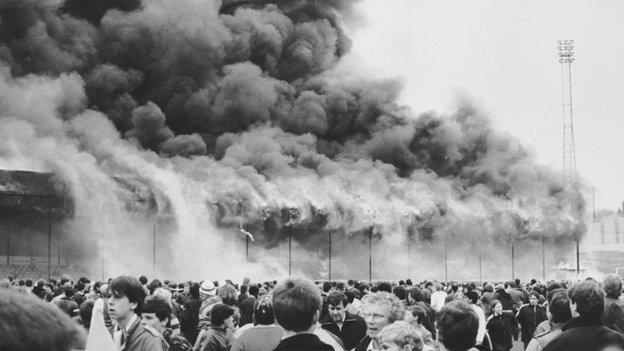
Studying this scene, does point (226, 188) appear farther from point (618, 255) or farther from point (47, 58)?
point (618, 255)

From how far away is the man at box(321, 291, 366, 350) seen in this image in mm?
12906

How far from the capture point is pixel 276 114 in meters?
90.1

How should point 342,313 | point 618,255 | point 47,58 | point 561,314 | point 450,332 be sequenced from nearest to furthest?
point 450,332, point 561,314, point 342,313, point 47,58, point 618,255

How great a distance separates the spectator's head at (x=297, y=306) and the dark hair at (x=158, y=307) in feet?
14.1

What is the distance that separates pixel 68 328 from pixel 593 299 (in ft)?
19.5

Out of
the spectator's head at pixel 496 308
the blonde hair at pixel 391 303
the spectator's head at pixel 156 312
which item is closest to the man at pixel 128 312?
the blonde hair at pixel 391 303

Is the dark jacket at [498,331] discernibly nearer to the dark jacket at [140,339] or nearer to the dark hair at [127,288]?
the dark hair at [127,288]

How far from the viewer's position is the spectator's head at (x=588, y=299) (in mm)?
7602

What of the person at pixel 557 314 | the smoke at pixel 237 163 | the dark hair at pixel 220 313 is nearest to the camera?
the person at pixel 557 314

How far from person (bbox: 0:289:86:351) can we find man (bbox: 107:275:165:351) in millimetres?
5101

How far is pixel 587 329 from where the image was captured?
276 inches

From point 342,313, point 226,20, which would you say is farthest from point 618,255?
point 342,313

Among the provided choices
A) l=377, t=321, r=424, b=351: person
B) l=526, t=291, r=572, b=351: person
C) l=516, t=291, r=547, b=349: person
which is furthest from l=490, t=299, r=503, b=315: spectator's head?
l=377, t=321, r=424, b=351: person

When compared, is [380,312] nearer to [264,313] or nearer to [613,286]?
[264,313]
